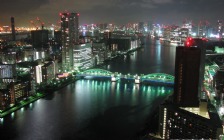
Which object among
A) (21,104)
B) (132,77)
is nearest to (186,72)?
(132,77)

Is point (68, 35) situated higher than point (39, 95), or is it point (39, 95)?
point (68, 35)

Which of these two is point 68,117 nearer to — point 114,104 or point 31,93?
point 114,104

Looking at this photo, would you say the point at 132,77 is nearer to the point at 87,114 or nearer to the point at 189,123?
the point at 87,114

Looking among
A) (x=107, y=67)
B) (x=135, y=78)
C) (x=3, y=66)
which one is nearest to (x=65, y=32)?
(x=107, y=67)

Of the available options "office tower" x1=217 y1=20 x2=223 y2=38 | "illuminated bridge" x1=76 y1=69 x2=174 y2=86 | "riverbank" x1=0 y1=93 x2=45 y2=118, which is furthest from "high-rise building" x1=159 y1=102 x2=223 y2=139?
"office tower" x1=217 y1=20 x2=223 y2=38

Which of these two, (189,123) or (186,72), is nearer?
(189,123)

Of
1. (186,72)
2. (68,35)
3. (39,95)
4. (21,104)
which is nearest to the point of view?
(186,72)
